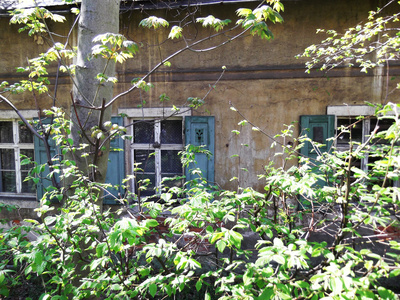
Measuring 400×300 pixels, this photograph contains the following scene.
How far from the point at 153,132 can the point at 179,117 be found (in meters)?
0.50

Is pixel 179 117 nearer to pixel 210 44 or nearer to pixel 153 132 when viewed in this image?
pixel 153 132

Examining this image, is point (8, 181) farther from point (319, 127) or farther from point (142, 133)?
point (319, 127)

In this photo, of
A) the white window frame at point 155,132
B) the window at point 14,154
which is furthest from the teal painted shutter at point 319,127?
the window at point 14,154

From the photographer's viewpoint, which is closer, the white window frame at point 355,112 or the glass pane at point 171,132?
the white window frame at point 355,112

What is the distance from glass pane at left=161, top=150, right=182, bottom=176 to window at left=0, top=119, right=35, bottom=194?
7.64ft

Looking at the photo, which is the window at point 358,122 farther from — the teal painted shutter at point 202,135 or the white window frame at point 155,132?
the white window frame at point 155,132

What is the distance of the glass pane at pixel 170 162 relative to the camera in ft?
14.1

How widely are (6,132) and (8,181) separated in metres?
0.88

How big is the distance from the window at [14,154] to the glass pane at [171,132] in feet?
7.69

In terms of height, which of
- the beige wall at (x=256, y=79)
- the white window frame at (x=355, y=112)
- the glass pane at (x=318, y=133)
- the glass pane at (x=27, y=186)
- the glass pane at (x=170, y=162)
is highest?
the beige wall at (x=256, y=79)

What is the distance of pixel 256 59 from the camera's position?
4000 millimetres

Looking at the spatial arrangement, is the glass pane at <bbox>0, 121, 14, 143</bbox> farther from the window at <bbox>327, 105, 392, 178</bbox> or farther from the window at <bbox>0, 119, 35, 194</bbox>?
the window at <bbox>327, 105, 392, 178</bbox>

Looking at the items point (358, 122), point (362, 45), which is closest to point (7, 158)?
point (362, 45)

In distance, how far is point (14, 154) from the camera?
465 cm
